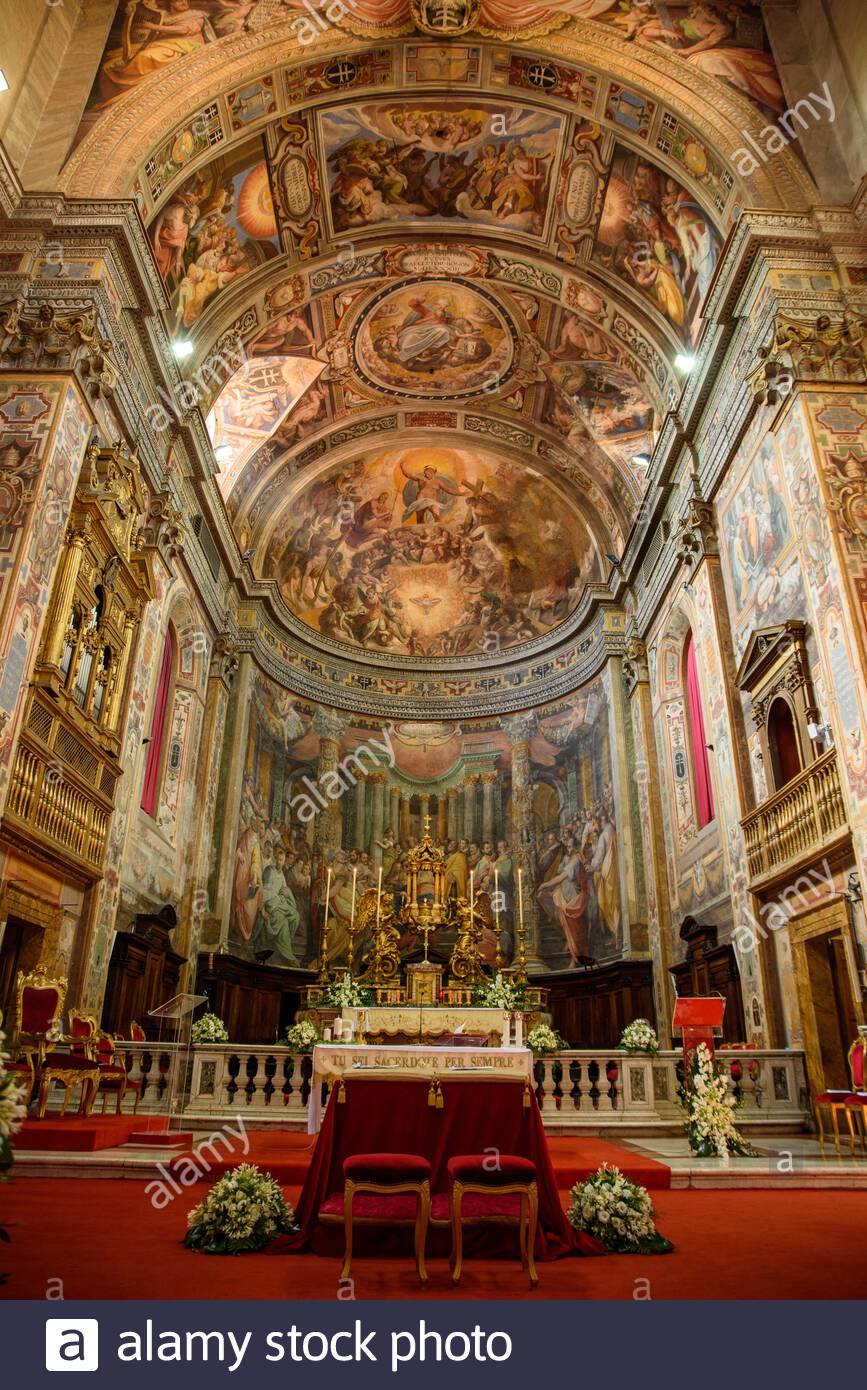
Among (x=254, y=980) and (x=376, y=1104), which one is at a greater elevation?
(x=254, y=980)

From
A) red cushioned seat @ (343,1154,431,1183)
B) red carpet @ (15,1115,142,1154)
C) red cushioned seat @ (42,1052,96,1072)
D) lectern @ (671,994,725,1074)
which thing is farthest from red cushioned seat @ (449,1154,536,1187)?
red cushioned seat @ (42,1052,96,1072)

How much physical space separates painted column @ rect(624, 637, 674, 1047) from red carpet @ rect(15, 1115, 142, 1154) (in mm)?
11153

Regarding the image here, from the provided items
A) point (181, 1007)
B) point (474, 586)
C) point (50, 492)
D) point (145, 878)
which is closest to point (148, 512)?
point (50, 492)

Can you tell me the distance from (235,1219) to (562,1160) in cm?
415

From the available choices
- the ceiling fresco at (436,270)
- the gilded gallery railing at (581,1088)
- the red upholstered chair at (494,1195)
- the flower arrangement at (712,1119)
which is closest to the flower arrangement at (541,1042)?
the gilded gallery railing at (581,1088)

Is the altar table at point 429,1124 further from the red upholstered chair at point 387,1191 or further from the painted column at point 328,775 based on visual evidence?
the painted column at point 328,775

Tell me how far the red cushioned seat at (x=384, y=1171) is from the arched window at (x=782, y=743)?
372 inches

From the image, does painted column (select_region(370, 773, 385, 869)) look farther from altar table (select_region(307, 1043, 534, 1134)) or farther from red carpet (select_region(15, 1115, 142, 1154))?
altar table (select_region(307, 1043, 534, 1134))

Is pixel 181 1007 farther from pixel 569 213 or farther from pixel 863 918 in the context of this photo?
pixel 569 213

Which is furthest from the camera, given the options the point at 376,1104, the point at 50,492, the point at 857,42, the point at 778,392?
the point at 857,42

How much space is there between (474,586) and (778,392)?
14.4 metres

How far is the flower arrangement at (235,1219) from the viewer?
5242mm

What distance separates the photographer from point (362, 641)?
2652 centimetres

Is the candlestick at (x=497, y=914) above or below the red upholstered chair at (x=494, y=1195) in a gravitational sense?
above
